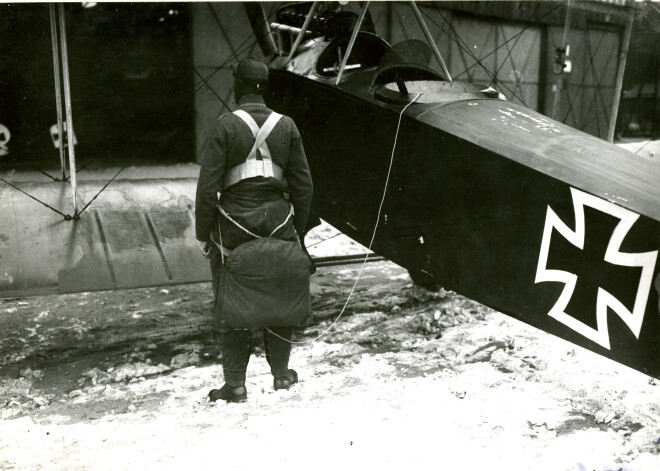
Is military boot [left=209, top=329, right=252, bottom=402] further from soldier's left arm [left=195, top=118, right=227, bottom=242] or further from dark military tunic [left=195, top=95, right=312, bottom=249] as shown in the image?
soldier's left arm [left=195, top=118, right=227, bottom=242]

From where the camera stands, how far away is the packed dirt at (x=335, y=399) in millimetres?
3400

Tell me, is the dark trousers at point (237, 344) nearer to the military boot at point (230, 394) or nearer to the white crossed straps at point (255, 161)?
A: the military boot at point (230, 394)

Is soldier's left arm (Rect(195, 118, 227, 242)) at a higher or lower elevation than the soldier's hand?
higher

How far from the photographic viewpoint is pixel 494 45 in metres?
13.0

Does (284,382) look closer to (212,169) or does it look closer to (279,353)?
(279,353)

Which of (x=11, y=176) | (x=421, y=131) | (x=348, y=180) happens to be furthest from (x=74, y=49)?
(x=421, y=131)

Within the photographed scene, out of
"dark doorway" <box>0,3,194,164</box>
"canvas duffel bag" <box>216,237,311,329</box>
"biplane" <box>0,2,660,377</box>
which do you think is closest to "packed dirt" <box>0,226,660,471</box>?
"canvas duffel bag" <box>216,237,311,329</box>

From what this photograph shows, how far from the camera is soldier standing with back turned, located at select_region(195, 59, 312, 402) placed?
3.89 metres

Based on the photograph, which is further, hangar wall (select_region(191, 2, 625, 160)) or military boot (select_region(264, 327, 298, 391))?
hangar wall (select_region(191, 2, 625, 160))

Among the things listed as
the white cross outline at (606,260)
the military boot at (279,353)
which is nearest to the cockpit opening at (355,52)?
the military boot at (279,353)

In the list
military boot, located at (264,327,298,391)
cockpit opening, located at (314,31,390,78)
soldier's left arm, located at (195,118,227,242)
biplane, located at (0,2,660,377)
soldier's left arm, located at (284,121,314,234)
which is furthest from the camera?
cockpit opening, located at (314,31,390,78)

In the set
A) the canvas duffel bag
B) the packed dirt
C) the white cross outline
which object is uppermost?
the white cross outline

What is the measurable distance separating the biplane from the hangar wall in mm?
4097

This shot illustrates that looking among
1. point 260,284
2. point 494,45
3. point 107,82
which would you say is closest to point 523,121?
point 260,284
